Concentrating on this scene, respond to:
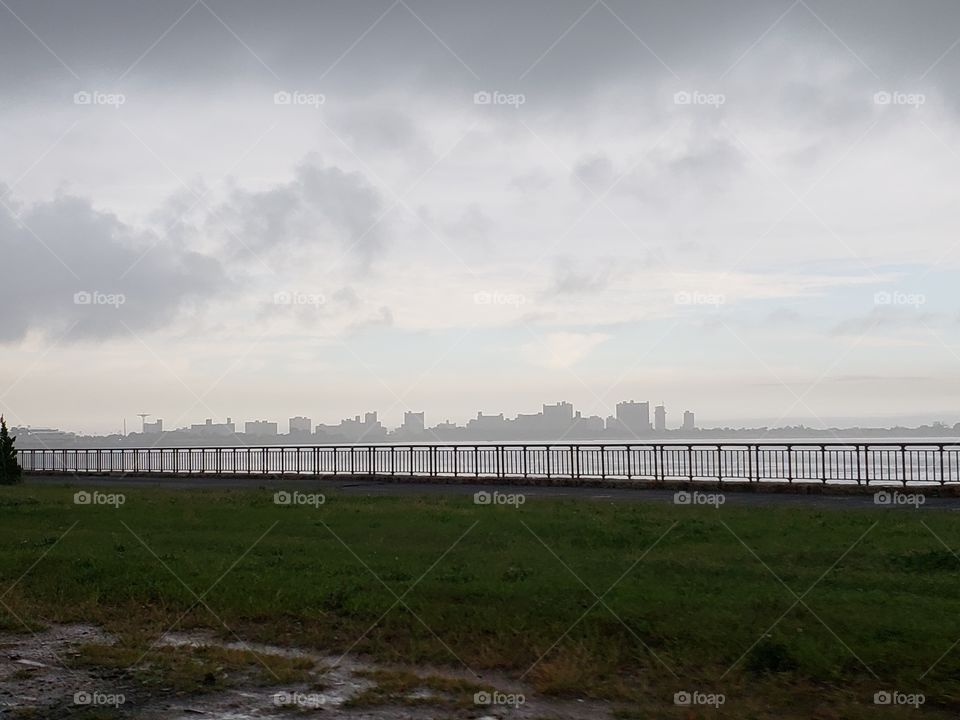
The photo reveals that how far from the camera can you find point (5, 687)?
8898mm

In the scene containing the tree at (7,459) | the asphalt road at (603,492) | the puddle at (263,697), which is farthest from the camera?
the tree at (7,459)

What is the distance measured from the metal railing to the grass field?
31.3 ft

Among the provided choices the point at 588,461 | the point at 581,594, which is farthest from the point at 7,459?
the point at 581,594

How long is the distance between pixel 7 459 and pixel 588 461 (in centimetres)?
2060

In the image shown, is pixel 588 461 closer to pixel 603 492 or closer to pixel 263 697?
pixel 603 492

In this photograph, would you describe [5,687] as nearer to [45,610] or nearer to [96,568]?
[45,610]

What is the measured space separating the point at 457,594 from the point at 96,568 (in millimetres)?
6110

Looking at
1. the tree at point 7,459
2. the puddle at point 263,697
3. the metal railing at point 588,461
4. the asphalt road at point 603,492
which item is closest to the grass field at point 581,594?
the puddle at point 263,697

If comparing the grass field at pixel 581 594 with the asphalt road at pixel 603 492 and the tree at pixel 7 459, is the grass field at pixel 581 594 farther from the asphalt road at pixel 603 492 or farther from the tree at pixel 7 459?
the tree at pixel 7 459

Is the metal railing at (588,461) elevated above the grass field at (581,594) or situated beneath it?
elevated above

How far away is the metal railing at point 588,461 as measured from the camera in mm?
28453

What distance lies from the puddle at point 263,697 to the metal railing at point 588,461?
19738 mm

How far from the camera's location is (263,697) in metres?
8.55

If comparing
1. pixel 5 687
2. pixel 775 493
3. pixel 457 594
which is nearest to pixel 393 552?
pixel 457 594
